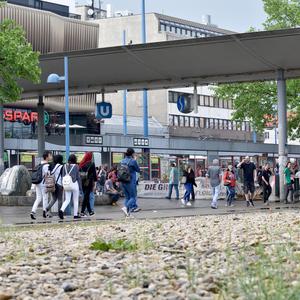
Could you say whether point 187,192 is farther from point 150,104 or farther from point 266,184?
point 150,104

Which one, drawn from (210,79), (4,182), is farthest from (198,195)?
(4,182)

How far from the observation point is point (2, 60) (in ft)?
93.1

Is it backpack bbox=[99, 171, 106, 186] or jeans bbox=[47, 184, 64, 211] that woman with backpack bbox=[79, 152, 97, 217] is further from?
backpack bbox=[99, 171, 106, 186]

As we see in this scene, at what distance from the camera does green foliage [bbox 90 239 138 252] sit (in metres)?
10.4

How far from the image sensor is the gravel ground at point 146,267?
666 cm

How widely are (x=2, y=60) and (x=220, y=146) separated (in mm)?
36582

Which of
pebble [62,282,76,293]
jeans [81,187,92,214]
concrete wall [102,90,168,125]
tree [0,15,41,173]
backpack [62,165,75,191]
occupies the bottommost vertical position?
pebble [62,282,76,293]

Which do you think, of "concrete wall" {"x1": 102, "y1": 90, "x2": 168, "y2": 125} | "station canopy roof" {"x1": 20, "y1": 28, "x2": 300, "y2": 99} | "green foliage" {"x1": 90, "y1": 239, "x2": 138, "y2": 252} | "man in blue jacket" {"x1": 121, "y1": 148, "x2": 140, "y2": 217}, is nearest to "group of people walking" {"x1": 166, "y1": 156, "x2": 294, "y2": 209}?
"station canopy roof" {"x1": 20, "y1": 28, "x2": 300, "y2": 99}

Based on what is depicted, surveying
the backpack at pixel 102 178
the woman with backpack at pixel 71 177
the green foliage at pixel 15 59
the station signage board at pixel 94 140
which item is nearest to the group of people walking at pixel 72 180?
the woman with backpack at pixel 71 177

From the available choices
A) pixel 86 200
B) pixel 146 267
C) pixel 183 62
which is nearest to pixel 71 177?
pixel 86 200

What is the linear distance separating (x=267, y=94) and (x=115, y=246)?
41.4m

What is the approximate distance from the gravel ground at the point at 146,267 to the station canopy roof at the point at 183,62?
1717 centimetres

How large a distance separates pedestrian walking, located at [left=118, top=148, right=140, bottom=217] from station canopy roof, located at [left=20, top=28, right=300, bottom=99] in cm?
794

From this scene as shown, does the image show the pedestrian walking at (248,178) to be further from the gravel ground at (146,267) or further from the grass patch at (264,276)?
the grass patch at (264,276)
